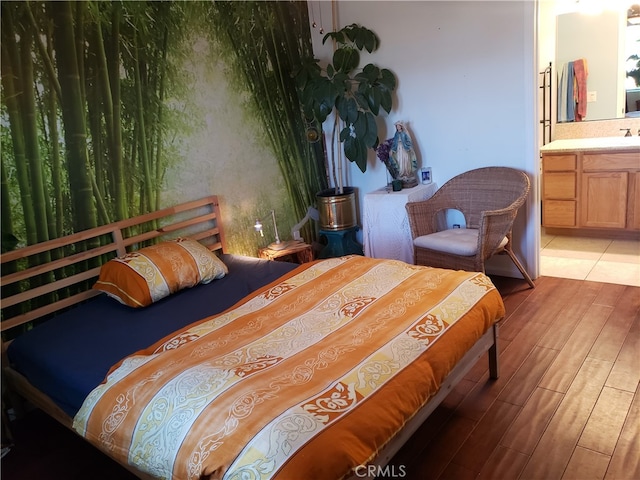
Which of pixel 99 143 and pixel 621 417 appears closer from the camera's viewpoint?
pixel 621 417

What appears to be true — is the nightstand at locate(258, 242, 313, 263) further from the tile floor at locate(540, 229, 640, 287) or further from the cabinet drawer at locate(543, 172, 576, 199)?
the cabinet drawer at locate(543, 172, 576, 199)

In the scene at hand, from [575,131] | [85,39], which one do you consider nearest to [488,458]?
[85,39]

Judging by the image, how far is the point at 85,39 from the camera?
2.80 m

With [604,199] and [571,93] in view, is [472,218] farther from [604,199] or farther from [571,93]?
[571,93]

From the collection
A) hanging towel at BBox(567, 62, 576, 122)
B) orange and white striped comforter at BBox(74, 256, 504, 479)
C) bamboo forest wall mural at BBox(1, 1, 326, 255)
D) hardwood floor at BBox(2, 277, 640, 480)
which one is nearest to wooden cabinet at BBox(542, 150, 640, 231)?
hanging towel at BBox(567, 62, 576, 122)

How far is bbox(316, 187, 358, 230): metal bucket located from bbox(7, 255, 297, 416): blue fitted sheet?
1.18m

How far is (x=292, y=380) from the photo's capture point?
5.47 ft

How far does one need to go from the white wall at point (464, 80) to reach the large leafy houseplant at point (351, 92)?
0.18 metres

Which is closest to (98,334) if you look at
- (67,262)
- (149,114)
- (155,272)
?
(155,272)

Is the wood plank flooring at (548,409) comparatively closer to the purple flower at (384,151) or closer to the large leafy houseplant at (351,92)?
the purple flower at (384,151)

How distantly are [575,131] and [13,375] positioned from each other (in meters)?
4.68

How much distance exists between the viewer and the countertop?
402 cm

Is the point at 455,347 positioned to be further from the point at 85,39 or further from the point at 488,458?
the point at 85,39

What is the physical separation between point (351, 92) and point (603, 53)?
2.30 m
